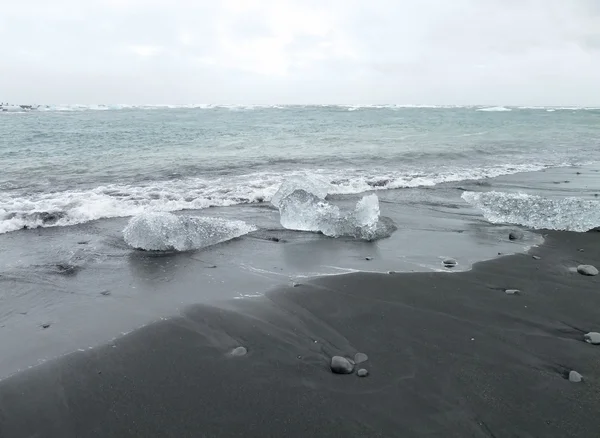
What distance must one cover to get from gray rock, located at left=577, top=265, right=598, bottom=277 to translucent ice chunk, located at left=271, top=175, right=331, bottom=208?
4.59 metres

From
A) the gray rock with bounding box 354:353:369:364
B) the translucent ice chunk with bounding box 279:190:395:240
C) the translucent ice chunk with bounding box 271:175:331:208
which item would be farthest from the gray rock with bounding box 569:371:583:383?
the translucent ice chunk with bounding box 271:175:331:208

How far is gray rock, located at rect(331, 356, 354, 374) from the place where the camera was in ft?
11.0

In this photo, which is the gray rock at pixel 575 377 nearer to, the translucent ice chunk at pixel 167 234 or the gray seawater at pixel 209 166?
the translucent ice chunk at pixel 167 234

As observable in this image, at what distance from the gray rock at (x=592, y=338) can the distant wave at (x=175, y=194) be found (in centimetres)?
710

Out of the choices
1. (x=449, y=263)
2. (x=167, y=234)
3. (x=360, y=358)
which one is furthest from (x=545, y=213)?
(x=167, y=234)

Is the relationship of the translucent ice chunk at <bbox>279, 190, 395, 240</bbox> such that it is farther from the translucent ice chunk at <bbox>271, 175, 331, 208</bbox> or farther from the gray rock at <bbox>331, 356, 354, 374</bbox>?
the gray rock at <bbox>331, 356, 354, 374</bbox>

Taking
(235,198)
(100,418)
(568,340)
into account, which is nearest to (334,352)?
(100,418)

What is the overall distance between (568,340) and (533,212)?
4533 millimetres

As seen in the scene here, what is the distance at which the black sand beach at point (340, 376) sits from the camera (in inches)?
112

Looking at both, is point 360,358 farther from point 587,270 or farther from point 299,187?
point 299,187

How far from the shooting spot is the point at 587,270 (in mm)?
5277

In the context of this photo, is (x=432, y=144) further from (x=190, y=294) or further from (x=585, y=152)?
(x=190, y=294)

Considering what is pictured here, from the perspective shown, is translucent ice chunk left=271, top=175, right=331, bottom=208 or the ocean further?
translucent ice chunk left=271, top=175, right=331, bottom=208

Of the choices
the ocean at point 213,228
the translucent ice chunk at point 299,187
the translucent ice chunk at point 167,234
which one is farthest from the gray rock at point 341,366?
the translucent ice chunk at point 299,187
